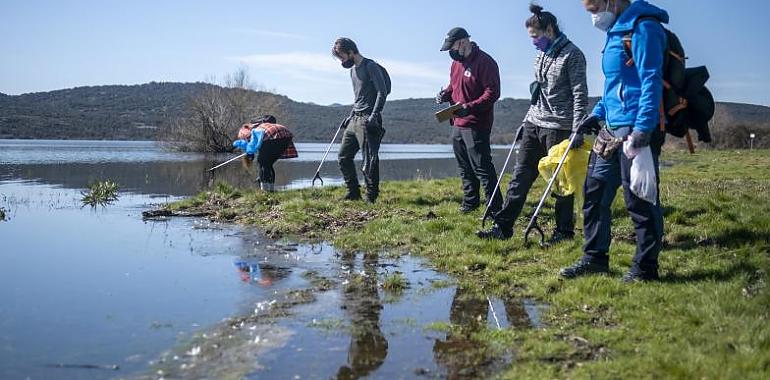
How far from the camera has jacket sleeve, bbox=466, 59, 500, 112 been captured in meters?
9.27

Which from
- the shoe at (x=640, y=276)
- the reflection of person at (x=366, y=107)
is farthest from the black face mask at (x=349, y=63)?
the shoe at (x=640, y=276)

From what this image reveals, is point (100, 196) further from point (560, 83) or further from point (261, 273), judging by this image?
Result: point (560, 83)

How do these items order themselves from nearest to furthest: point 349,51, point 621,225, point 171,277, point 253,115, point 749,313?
point 749,313 → point 171,277 → point 621,225 → point 349,51 → point 253,115

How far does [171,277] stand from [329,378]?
3.42 meters

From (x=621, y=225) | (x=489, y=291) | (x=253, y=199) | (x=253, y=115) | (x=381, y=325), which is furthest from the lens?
(x=253, y=115)

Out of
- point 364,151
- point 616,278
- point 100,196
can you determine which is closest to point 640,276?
point 616,278

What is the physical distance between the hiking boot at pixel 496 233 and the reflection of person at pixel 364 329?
1615 millimetres

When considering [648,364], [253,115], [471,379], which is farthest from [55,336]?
[253,115]

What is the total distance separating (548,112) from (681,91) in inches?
94.6

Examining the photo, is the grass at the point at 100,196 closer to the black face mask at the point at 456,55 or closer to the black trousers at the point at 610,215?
the black face mask at the point at 456,55

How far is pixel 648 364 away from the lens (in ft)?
13.0

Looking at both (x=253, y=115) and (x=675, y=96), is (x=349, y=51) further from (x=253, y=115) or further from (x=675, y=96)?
(x=253, y=115)

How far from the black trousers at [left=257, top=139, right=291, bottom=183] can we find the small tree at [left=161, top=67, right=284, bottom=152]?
104ft

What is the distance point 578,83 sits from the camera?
742 cm
